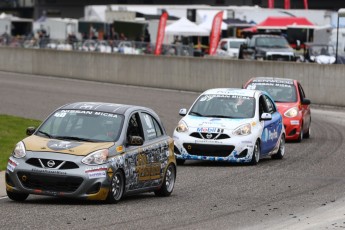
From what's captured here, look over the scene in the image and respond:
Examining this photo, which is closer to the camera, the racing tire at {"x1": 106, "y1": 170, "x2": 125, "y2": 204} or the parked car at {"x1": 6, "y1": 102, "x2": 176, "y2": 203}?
the parked car at {"x1": 6, "y1": 102, "x2": 176, "y2": 203}

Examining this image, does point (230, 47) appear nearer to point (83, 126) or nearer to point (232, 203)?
point (232, 203)

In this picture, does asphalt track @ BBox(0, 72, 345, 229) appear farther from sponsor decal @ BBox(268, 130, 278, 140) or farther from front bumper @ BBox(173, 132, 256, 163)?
sponsor decal @ BBox(268, 130, 278, 140)

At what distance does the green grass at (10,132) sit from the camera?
19.5 metres

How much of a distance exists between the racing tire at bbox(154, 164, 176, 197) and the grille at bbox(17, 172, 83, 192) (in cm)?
223

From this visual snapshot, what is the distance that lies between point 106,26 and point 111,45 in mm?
17947

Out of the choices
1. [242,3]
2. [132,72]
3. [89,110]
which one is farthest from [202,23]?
[89,110]

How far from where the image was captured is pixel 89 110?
46.7ft

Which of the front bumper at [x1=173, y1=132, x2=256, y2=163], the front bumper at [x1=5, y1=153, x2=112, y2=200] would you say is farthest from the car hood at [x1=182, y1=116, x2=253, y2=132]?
the front bumper at [x1=5, y1=153, x2=112, y2=200]

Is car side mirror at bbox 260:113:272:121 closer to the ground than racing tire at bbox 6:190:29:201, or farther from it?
closer to the ground

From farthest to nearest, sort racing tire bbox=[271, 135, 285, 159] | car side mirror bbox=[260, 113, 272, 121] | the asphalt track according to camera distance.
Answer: racing tire bbox=[271, 135, 285, 159] → car side mirror bbox=[260, 113, 272, 121] → the asphalt track

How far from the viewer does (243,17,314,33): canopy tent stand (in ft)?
191

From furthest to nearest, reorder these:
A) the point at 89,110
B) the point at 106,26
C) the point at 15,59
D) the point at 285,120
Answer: the point at 106,26 < the point at 15,59 < the point at 285,120 < the point at 89,110

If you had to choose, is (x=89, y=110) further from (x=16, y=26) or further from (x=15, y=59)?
(x=16, y=26)

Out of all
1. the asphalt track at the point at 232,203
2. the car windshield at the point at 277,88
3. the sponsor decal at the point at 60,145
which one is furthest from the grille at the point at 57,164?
the car windshield at the point at 277,88
